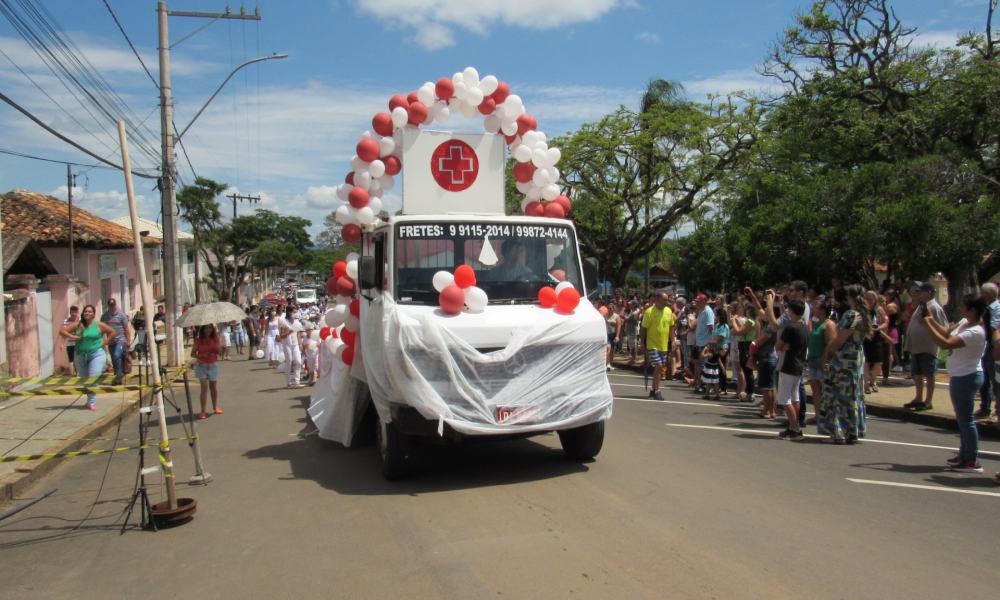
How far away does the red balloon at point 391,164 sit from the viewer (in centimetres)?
830

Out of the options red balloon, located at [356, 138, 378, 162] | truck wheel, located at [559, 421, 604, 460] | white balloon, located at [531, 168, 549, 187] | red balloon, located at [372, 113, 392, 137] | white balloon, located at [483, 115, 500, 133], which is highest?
white balloon, located at [483, 115, 500, 133]

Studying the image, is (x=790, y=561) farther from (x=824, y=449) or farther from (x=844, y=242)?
(x=844, y=242)

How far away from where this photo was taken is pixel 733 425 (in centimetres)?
916

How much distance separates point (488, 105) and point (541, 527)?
5.67 meters

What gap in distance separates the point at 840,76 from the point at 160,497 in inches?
791

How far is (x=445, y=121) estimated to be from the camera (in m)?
8.82

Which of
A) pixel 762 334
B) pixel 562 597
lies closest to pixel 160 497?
pixel 562 597

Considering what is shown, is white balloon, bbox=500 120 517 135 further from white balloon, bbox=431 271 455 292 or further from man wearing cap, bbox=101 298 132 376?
man wearing cap, bbox=101 298 132 376

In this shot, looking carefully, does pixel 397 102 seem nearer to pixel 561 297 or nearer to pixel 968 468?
pixel 561 297

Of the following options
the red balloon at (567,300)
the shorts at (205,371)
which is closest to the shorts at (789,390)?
the red balloon at (567,300)

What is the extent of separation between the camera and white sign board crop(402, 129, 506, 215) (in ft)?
24.5

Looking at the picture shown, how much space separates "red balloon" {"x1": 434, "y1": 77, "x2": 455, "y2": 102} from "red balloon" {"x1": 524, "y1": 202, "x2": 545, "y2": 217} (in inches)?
67.1

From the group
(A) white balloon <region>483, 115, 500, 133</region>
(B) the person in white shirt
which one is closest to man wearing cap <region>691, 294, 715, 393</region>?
(B) the person in white shirt

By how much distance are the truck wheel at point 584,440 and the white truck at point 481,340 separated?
1cm
